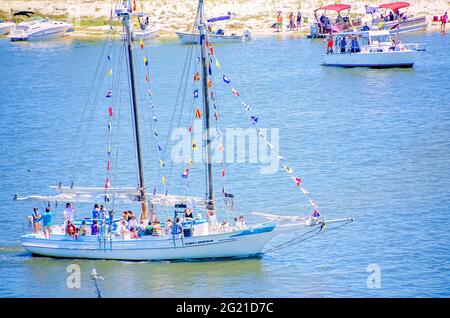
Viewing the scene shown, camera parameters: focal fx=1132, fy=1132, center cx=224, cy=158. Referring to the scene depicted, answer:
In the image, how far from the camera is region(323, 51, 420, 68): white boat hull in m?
95.4

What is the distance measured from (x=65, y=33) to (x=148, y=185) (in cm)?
6413

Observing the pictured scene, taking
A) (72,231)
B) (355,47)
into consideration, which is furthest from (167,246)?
(355,47)

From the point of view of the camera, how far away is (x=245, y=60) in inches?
4040

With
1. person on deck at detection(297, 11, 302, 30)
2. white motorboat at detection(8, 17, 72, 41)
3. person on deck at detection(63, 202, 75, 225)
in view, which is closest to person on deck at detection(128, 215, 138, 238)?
person on deck at detection(63, 202, 75, 225)

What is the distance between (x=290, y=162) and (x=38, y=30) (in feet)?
200

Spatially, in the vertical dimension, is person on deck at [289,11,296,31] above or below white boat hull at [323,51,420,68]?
above

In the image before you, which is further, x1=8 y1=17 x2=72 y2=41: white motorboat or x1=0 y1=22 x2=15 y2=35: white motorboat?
x1=0 y1=22 x2=15 y2=35: white motorboat

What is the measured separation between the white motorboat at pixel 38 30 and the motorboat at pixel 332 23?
2665 cm

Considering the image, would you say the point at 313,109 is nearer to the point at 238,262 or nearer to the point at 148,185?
the point at 148,185

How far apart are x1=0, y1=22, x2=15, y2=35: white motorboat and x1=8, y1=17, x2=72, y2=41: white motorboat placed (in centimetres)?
254

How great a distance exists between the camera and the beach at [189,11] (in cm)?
11912

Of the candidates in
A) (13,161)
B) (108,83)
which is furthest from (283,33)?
(13,161)

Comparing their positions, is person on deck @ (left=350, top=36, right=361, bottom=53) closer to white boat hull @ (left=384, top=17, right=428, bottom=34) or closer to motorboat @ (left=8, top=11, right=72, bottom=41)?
white boat hull @ (left=384, top=17, right=428, bottom=34)

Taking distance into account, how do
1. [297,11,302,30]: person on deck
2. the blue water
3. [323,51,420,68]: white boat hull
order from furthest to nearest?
[297,11,302,30]: person on deck < [323,51,420,68]: white boat hull < the blue water
